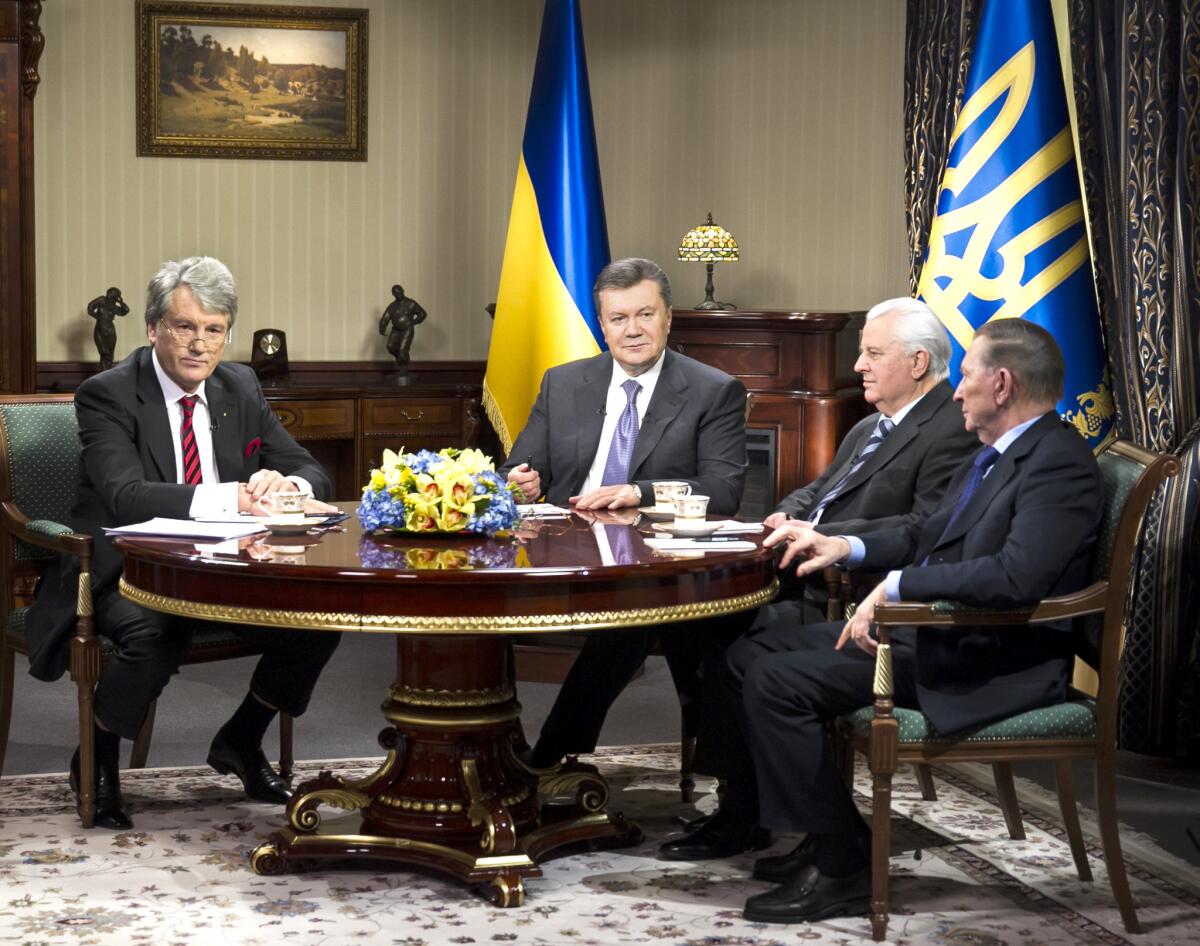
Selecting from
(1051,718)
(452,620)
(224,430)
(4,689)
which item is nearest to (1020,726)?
(1051,718)

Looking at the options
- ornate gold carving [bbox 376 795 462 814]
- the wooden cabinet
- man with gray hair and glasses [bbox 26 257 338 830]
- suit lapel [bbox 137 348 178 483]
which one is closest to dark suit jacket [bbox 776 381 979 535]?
ornate gold carving [bbox 376 795 462 814]

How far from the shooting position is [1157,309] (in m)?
4.91

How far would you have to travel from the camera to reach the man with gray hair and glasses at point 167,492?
4.02 m

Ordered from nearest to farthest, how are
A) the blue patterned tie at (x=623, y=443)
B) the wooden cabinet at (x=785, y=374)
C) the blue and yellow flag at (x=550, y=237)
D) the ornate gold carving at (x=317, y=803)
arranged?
the ornate gold carving at (x=317, y=803) < the blue patterned tie at (x=623, y=443) < the blue and yellow flag at (x=550, y=237) < the wooden cabinet at (x=785, y=374)

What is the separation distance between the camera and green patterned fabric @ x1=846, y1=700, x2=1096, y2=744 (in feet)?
11.0

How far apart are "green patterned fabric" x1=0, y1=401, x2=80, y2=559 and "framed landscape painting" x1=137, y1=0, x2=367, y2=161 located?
369cm

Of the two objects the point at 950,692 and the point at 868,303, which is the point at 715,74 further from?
the point at 950,692

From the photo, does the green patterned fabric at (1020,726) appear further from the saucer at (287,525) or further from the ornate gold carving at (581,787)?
the saucer at (287,525)

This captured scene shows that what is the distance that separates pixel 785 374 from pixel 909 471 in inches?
127

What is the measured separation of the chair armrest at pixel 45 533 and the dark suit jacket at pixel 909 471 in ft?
5.84

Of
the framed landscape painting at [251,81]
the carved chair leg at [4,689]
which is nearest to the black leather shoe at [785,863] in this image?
the carved chair leg at [4,689]

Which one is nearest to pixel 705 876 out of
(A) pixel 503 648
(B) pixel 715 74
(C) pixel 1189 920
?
(A) pixel 503 648

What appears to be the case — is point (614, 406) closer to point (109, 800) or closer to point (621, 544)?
point (621, 544)

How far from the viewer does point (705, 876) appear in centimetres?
377
